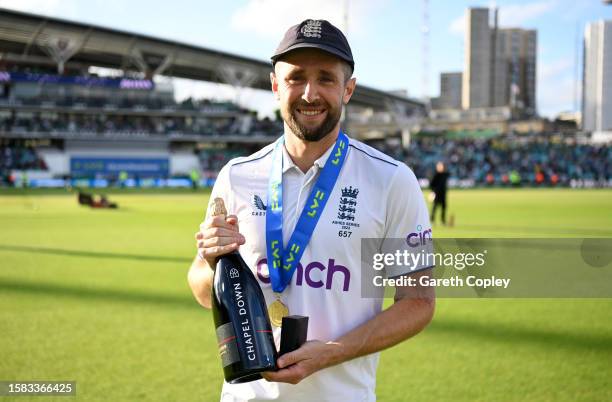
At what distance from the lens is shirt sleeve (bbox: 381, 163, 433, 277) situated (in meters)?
2.09

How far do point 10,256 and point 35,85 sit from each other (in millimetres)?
59915

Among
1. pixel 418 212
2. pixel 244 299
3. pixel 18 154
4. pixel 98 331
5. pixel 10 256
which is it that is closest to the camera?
pixel 244 299

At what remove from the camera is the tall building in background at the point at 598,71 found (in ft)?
195

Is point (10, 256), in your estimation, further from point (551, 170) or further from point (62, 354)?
point (551, 170)

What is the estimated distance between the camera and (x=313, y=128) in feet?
6.86

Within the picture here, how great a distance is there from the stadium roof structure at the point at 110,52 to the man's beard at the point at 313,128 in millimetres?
58206

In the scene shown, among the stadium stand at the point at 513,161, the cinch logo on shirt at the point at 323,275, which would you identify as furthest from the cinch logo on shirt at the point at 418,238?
the stadium stand at the point at 513,161

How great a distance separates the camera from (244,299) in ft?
6.42

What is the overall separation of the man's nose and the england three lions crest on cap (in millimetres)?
174

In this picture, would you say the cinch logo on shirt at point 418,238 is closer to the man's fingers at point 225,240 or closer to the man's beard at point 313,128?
the man's beard at point 313,128

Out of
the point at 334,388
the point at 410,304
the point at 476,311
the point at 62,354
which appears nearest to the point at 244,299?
the point at 334,388

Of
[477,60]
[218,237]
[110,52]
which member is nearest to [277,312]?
[218,237]

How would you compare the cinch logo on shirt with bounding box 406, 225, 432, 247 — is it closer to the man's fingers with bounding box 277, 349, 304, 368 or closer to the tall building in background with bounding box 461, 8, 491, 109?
the man's fingers with bounding box 277, 349, 304, 368

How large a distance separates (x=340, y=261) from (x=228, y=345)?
1.74 ft
